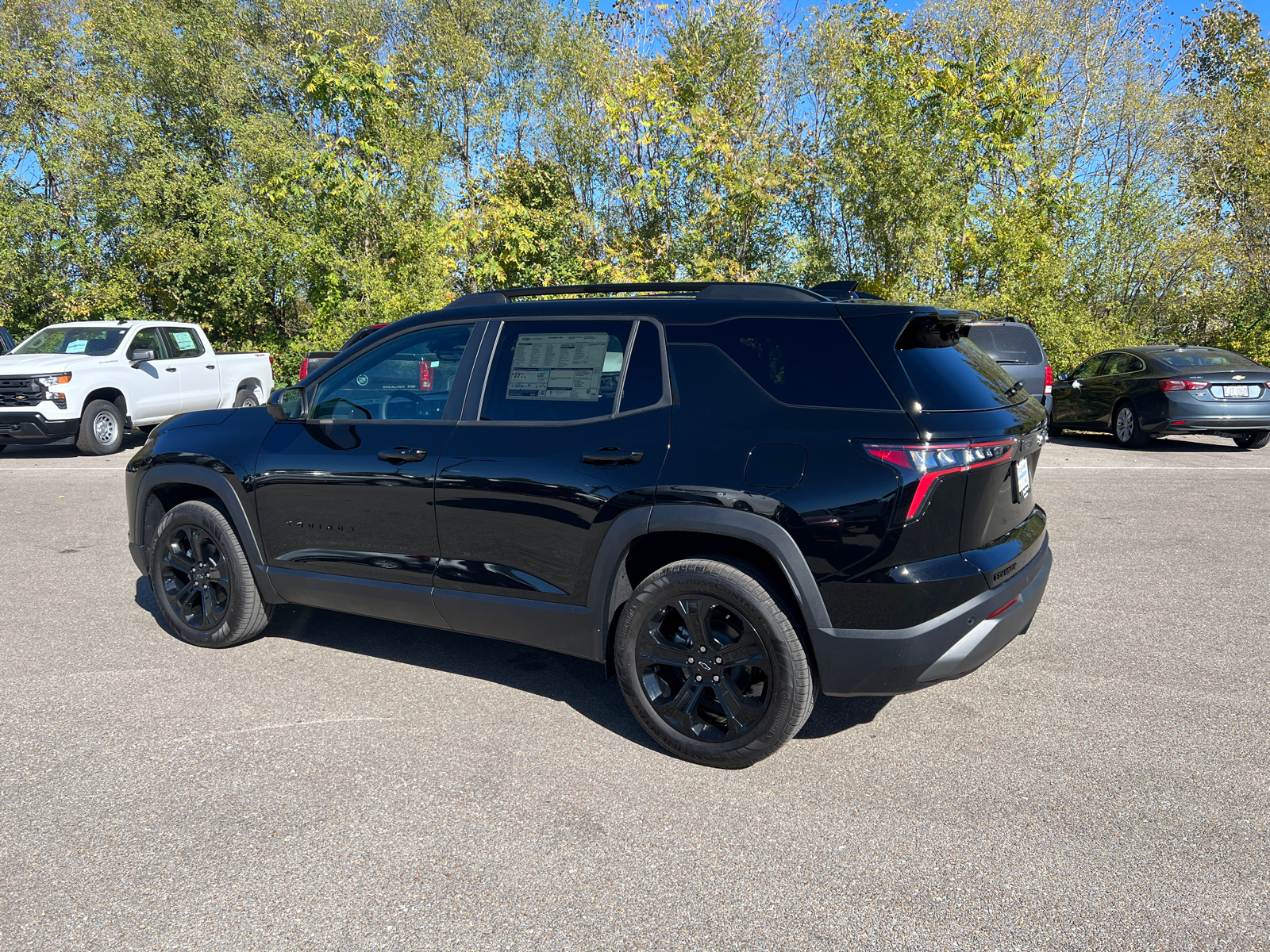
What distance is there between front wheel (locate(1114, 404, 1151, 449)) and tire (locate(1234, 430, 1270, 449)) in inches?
45.5

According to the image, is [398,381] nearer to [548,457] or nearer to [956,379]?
[548,457]

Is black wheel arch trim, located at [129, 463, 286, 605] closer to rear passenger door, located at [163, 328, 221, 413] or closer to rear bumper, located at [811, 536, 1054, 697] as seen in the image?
rear bumper, located at [811, 536, 1054, 697]

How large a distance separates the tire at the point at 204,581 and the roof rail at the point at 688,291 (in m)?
1.74

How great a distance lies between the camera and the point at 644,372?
3.64 m

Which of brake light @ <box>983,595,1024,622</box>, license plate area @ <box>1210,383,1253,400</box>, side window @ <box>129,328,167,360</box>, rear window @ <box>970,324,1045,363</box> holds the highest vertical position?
side window @ <box>129,328,167,360</box>

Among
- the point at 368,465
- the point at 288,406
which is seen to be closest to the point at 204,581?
the point at 288,406

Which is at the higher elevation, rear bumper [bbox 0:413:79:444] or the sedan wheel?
rear bumper [bbox 0:413:79:444]

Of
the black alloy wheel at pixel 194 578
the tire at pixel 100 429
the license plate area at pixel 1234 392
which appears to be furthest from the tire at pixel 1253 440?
the tire at pixel 100 429

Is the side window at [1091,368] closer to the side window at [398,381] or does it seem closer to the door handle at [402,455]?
the side window at [398,381]

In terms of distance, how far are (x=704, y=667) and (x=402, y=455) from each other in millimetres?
1650

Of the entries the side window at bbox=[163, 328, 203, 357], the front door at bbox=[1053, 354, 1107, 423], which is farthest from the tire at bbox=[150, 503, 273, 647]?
the front door at bbox=[1053, 354, 1107, 423]

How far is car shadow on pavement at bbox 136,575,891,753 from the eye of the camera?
3881 millimetres

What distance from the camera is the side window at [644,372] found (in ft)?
11.8

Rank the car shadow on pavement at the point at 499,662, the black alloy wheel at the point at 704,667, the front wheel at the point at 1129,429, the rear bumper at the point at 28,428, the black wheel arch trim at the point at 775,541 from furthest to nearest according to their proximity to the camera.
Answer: the front wheel at the point at 1129,429, the rear bumper at the point at 28,428, the car shadow on pavement at the point at 499,662, the black alloy wheel at the point at 704,667, the black wheel arch trim at the point at 775,541
